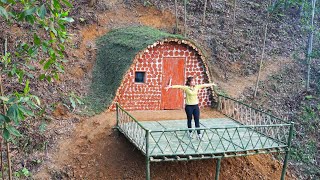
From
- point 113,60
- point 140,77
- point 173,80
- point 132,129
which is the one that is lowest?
point 132,129

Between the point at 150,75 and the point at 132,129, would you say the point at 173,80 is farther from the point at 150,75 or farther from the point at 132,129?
the point at 132,129

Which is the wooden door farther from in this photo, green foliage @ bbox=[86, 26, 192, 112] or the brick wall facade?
green foliage @ bbox=[86, 26, 192, 112]

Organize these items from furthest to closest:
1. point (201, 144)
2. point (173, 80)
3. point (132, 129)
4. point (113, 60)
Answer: point (113, 60), point (173, 80), point (132, 129), point (201, 144)

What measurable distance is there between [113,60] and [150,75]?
202cm

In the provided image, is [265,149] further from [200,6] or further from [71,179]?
[200,6]

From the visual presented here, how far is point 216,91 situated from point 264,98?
3.40 meters

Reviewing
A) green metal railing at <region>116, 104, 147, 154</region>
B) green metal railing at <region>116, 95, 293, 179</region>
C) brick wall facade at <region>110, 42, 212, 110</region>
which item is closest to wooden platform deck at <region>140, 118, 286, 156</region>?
green metal railing at <region>116, 95, 293, 179</region>

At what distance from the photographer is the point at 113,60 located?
15047mm

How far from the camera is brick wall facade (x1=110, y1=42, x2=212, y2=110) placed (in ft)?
45.3

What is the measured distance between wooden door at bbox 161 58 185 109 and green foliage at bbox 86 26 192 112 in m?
1.15

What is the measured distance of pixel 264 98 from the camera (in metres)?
17.1

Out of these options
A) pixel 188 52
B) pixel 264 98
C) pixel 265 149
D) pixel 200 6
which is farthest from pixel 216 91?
pixel 200 6

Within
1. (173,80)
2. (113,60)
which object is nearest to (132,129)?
(173,80)

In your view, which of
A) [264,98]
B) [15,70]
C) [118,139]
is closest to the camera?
[15,70]
